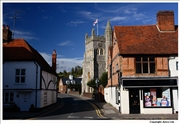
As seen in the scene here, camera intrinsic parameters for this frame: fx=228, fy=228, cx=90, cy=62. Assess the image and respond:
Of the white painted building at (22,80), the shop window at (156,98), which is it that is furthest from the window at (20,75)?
the shop window at (156,98)

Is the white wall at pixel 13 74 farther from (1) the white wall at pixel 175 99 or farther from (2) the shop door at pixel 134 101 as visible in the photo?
(1) the white wall at pixel 175 99

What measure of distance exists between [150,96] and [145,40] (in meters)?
5.09

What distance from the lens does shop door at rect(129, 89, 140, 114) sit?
755 inches

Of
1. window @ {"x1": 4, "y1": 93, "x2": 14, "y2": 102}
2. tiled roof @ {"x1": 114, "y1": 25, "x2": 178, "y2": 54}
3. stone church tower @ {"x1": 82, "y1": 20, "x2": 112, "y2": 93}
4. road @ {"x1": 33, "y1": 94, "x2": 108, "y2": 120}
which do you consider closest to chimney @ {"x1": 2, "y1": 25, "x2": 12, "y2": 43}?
window @ {"x1": 4, "y1": 93, "x2": 14, "y2": 102}

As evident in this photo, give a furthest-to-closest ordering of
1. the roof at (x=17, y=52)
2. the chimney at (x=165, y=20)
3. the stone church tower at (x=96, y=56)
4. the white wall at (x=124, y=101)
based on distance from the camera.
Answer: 1. the stone church tower at (x=96, y=56)
2. the roof at (x=17, y=52)
3. the chimney at (x=165, y=20)
4. the white wall at (x=124, y=101)

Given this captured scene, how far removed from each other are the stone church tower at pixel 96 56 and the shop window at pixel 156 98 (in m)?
56.0

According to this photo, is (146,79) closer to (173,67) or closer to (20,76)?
(173,67)

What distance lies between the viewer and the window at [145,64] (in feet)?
63.9

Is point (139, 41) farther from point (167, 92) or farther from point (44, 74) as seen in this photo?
point (44, 74)

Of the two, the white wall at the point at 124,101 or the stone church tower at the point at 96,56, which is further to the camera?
the stone church tower at the point at 96,56

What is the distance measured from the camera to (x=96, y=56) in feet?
255

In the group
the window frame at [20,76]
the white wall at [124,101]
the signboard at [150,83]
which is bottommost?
the white wall at [124,101]

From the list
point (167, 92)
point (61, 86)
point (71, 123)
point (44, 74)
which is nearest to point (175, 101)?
point (167, 92)

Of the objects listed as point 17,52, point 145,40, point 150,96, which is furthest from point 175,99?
point 17,52
